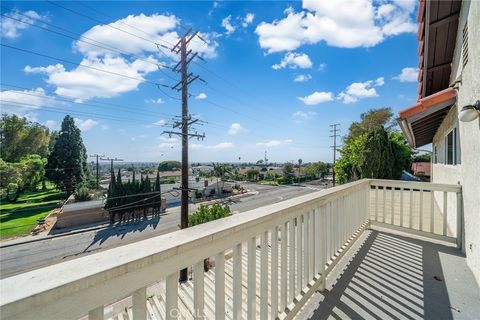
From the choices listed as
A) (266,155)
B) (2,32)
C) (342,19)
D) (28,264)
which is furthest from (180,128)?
(266,155)

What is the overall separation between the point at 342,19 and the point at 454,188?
165 inches

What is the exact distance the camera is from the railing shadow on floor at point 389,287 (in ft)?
6.03

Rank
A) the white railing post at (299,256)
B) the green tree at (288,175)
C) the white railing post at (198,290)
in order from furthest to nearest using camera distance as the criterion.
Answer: the green tree at (288,175) < the white railing post at (299,256) < the white railing post at (198,290)

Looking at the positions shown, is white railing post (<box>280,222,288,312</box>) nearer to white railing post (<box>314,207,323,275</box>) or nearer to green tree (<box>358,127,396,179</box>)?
white railing post (<box>314,207,323,275</box>)

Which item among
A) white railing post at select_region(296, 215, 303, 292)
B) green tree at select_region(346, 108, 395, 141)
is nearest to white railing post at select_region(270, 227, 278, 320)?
white railing post at select_region(296, 215, 303, 292)

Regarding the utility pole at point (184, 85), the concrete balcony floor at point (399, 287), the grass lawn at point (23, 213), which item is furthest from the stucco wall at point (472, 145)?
the grass lawn at point (23, 213)

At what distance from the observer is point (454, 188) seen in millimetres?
2977

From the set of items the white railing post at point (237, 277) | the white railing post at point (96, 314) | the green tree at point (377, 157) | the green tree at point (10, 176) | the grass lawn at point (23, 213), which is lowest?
the grass lawn at point (23, 213)

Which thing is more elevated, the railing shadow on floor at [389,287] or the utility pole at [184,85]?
the utility pole at [184,85]

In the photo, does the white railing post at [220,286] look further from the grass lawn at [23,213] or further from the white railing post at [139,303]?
the grass lawn at [23,213]

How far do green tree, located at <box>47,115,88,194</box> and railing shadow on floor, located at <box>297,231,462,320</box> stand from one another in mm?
35033

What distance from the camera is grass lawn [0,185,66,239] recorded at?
690 inches

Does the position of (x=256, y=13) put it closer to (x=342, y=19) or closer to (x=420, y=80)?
(x=342, y=19)

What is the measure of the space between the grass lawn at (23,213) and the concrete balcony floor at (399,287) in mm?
22495
